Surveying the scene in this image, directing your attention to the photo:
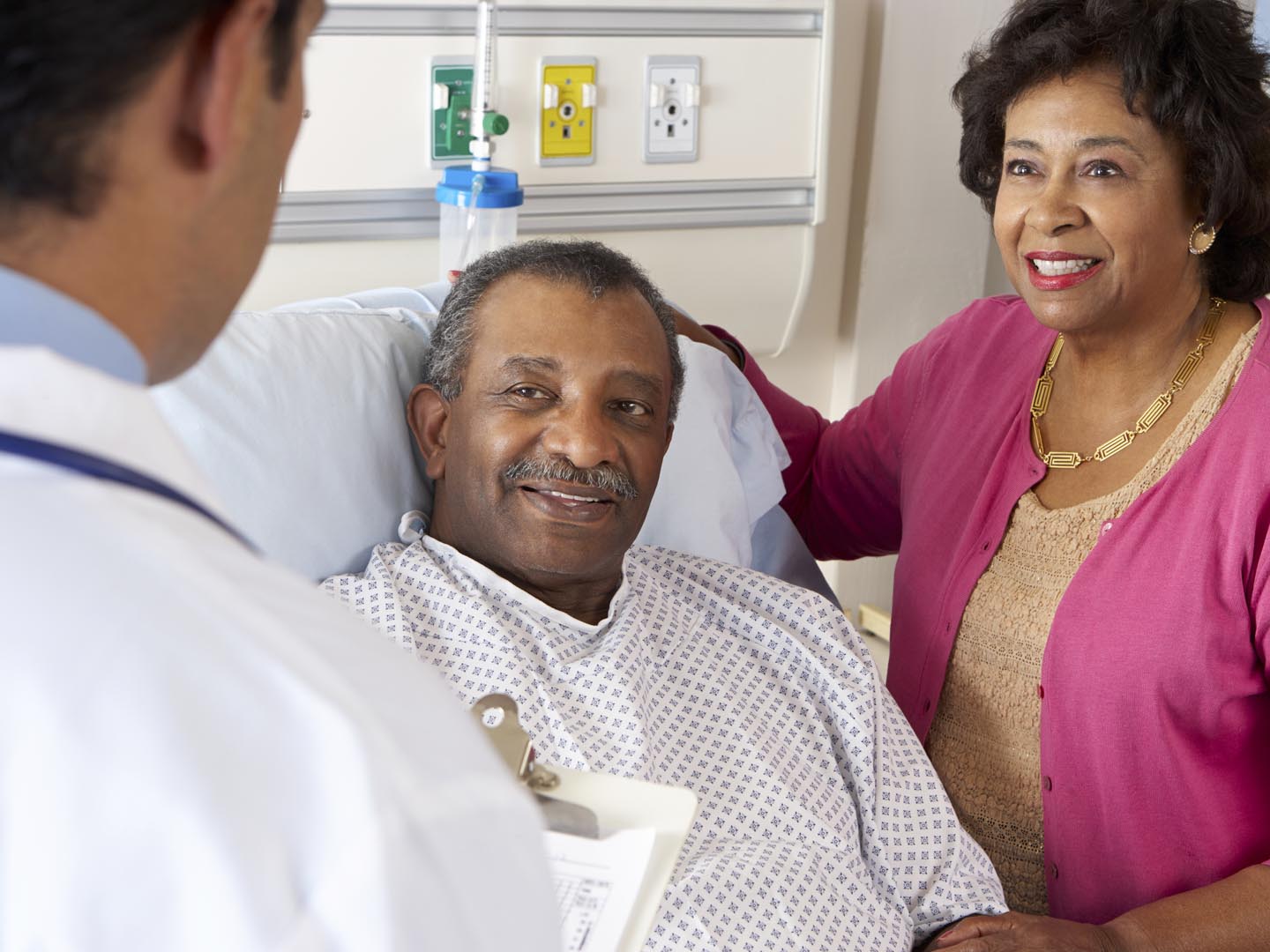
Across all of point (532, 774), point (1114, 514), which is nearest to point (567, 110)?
point (1114, 514)

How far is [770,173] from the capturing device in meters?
2.47

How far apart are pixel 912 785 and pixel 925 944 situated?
177 millimetres

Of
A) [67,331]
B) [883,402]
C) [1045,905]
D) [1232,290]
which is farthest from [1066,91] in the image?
[67,331]

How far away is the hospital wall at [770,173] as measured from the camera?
2.10m

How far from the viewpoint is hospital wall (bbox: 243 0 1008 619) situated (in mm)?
2098

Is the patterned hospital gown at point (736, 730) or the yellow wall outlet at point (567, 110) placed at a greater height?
the yellow wall outlet at point (567, 110)

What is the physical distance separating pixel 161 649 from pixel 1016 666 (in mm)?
1410

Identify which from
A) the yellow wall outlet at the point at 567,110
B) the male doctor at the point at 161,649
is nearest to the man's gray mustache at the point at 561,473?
the yellow wall outlet at the point at 567,110

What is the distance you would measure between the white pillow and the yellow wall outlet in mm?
484

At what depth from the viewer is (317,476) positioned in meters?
1.58

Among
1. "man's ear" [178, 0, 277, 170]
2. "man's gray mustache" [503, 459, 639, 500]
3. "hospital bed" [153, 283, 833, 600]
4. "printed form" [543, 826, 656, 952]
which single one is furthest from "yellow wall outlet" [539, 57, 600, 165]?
"man's ear" [178, 0, 277, 170]

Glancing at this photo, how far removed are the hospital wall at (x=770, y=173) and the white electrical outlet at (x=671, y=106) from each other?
0.02 meters

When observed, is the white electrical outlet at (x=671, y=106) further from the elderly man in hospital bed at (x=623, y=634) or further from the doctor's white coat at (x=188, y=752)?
the doctor's white coat at (x=188, y=752)

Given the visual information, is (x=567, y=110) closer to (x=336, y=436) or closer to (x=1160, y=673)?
(x=336, y=436)
